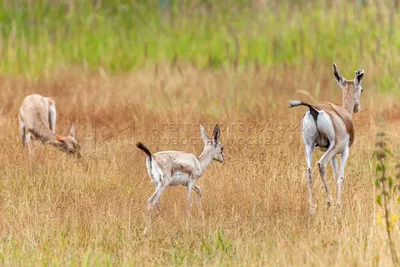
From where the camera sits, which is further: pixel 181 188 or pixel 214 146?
pixel 181 188

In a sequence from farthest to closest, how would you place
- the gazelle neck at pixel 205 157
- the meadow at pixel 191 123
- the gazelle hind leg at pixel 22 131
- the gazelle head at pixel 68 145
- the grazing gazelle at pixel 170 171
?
the gazelle hind leg at pixel 22 131 → the gazelle head at pixel 68 145 → the gazelle neck at pixel 205 157 → the grazing gazelle at pixel 170 171 → the meadow at pixel 191 123

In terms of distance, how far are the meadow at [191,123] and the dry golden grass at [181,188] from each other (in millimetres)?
25

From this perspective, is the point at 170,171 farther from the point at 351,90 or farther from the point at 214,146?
the point at 351,90

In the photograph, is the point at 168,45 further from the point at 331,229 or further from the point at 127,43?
the point at 331,229

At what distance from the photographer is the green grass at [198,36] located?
15.9 m

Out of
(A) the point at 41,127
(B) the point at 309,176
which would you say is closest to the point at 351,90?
(B) the point at 309,176

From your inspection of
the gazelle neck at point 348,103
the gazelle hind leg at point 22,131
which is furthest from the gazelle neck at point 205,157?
the gazelle hind leg at point 22,131

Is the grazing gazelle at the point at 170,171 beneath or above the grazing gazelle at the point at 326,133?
beneath

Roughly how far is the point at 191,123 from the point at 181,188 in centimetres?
289

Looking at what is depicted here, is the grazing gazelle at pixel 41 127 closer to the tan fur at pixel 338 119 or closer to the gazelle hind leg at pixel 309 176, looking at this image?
the gazelle hind leg at pixel 309 176

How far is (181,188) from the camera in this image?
9367 millimetres

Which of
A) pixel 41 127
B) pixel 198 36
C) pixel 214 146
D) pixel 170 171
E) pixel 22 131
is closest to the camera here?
pixel 170 171

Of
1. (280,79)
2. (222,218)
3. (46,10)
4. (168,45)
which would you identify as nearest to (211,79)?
(280,79)

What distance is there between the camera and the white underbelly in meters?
8.23
